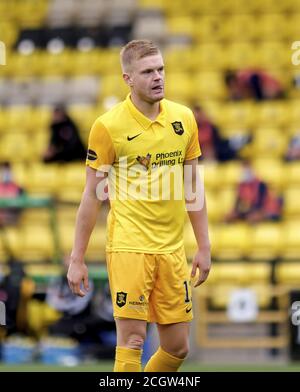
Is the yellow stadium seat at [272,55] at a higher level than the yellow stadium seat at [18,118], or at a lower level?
higher

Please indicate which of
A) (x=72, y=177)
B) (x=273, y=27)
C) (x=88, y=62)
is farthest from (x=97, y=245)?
(x=273, y=27)

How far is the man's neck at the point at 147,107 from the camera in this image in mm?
5906

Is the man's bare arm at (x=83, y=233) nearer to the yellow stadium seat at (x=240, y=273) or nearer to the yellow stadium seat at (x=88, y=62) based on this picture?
the yellow stadium seat at (x=240, y=273)

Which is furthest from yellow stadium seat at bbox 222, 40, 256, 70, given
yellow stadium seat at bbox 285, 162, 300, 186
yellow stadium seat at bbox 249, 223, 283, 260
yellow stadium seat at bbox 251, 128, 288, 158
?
yellow stadium seat at bbox 249, 223, 283, 260

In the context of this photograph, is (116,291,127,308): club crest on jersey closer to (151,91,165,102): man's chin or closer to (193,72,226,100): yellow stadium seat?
(151,91,165,102): man's chin

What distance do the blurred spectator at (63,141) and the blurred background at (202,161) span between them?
2cm

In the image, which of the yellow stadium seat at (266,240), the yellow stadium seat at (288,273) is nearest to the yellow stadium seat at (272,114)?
the yellow stadium seat at (266,240)

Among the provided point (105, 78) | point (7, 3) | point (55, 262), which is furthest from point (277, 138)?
point (7, 3)

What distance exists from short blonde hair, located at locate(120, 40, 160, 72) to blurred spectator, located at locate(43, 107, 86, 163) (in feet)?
24.8

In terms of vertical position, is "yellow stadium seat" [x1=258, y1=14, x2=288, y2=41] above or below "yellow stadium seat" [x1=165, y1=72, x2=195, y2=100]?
above

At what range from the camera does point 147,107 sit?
5.91m

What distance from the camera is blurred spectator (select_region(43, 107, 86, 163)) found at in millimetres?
13500

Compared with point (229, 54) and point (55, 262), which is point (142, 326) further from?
point (229, 54)

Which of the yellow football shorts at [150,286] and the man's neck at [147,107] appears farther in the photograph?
the man's neck at [147,107]
